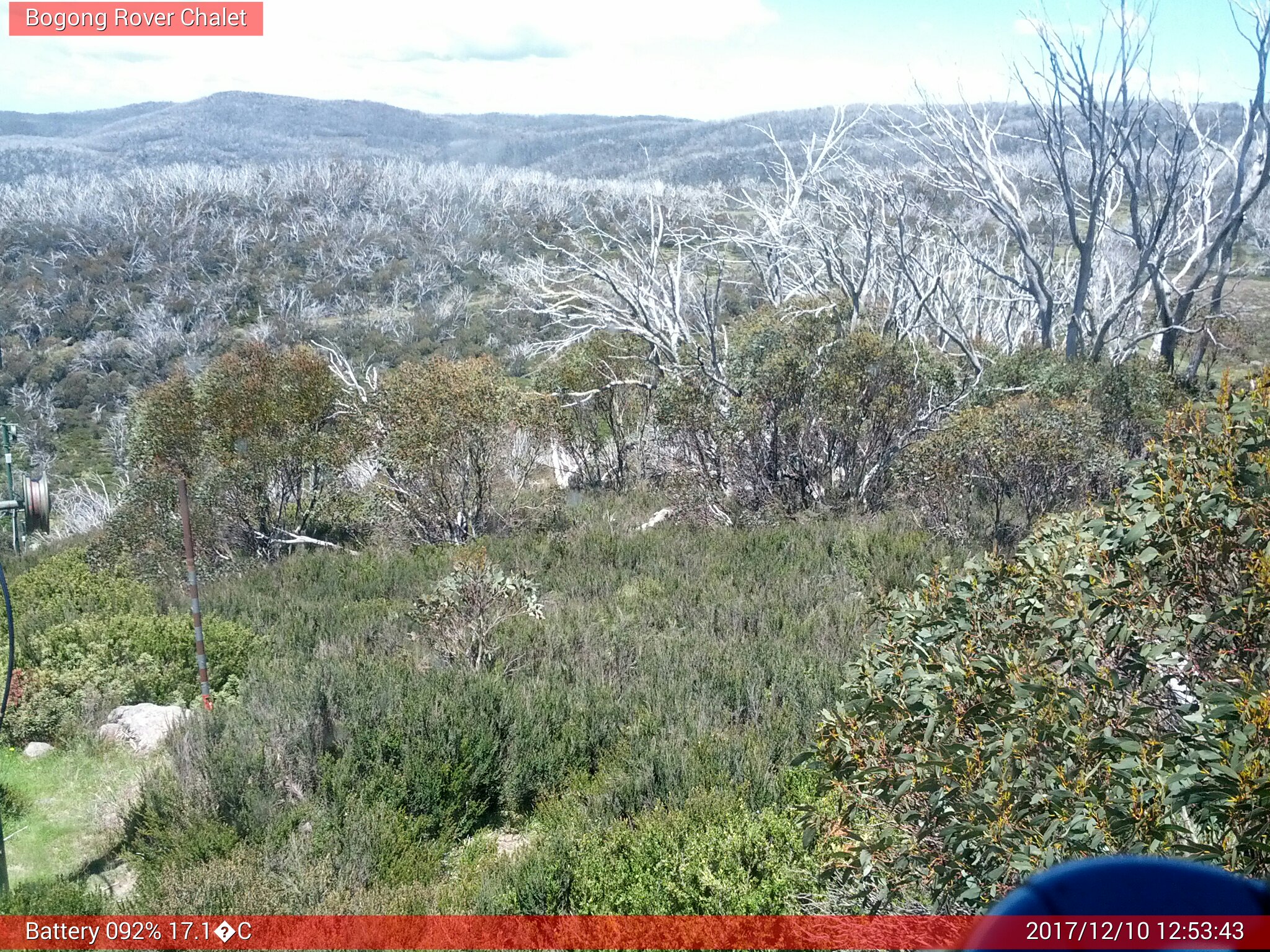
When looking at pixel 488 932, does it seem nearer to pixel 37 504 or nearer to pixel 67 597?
pixel 37 504

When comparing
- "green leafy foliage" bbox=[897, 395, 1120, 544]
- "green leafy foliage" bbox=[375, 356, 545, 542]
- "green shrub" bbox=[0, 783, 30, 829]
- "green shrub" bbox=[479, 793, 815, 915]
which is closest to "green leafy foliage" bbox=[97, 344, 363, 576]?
"green leafy foliage" bbox=[375, 356, 545, 542]

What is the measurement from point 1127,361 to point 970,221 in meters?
25.0

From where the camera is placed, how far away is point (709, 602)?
7.84m

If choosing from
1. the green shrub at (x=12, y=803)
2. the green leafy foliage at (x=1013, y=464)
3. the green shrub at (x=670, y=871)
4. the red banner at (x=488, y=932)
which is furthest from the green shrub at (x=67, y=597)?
the green leafy foliage at (x=1013, y=464)

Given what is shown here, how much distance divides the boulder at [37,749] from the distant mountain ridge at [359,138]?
62903mm

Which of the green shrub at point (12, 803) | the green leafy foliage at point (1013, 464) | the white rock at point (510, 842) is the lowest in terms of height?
the green shrub at point (12, 803)

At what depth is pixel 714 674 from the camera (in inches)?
238

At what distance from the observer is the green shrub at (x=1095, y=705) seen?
2.21 metres

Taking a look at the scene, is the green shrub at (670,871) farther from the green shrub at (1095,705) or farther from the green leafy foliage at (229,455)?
the green leafy foliage at (229,455)

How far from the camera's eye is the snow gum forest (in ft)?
8.71

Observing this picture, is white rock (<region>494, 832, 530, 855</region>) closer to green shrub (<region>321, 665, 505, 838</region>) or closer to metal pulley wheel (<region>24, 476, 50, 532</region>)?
green shrub (<region>321, 665, 505, 838</region>)

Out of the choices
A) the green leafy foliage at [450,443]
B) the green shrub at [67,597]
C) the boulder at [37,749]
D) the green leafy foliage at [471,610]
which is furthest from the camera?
the green leafy foliage at [450,443]

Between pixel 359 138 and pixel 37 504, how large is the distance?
116m

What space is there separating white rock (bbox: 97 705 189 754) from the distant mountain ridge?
62544 mm
